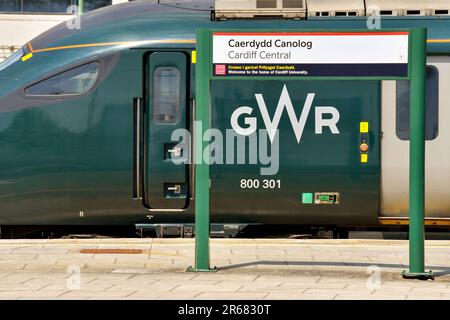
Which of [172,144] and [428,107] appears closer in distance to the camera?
[172,144]

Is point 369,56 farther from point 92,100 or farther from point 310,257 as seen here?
point 92,100

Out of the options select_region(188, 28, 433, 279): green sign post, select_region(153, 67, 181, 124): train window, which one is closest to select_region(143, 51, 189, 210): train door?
select_region(153, 67, 181, 124): train window

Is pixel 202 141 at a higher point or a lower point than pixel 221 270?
higher

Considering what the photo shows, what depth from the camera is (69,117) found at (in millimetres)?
13625

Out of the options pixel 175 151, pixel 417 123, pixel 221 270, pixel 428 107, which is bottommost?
pixel 221 270

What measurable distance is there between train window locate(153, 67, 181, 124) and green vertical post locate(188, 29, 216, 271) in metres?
3.09

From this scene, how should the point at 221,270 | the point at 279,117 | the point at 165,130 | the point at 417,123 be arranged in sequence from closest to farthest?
1. the point at 417,123
2. the point at 221,270
3. the point at 279,117
4. the point at 165,130

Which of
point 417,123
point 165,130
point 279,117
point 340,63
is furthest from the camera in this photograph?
point 165,130

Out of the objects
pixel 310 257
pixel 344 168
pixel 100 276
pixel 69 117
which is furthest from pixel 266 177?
pixel 100 276

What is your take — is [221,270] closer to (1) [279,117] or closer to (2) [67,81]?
(1) [279,117]

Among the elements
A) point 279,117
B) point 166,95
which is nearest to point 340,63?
point 279,117

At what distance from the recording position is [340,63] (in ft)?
34.3

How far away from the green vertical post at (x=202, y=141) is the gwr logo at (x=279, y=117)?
285 cm

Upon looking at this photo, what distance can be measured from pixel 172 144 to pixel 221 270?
3136mm
